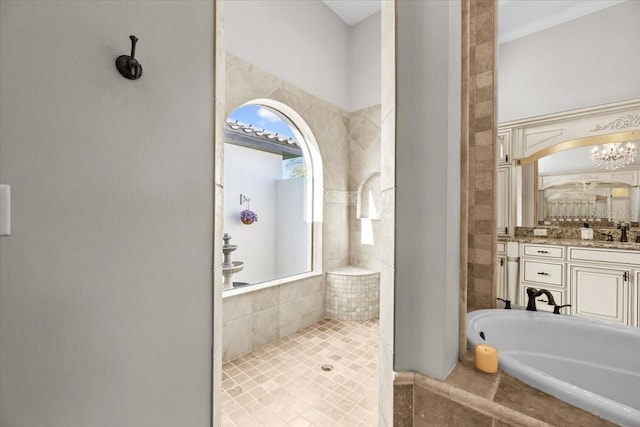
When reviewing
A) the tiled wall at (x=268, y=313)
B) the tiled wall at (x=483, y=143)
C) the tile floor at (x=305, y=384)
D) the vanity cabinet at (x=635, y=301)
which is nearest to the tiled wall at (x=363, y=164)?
the tiled wall at (x=268, y=313)

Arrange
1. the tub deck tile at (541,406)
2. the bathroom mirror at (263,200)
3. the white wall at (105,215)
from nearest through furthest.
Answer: the white wall at (105,215) < the tub deck tile at (541,406) < the bathroom mirror at (263,200)

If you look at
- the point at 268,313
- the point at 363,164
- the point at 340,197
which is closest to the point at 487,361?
the point at 268,313

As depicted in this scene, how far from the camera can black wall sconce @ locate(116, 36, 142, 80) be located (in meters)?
0.78

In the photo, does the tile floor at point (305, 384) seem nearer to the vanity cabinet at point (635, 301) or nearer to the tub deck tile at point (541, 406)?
the tub deck tile at point (541, 406)

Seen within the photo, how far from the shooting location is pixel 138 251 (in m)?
0.83

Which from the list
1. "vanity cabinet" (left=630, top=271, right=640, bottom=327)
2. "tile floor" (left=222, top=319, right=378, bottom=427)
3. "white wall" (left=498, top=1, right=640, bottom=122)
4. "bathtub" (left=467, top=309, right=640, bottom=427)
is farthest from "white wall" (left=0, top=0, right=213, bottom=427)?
"white wall" (left=498, top=1, right=640, bottom=122)

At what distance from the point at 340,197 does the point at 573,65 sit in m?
3.05

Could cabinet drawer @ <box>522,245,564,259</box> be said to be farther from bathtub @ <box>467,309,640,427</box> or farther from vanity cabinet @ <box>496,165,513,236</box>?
bathtub @ <box>467,309,640,427</box>

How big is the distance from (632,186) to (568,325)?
284 cm

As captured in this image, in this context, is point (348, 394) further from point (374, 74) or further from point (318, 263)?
point (374, 74)

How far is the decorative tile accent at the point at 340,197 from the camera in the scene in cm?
345

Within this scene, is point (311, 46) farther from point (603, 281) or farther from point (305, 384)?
point (603, 281)

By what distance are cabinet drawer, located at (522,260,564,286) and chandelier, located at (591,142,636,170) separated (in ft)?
4.52

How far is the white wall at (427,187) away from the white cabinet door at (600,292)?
2.72 metres
